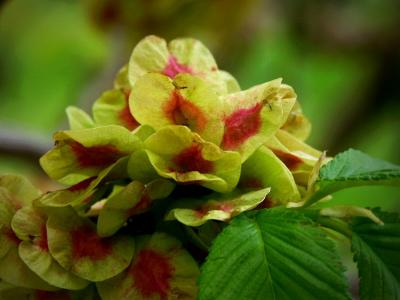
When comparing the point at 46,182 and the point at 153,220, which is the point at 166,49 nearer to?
the point at 153,220

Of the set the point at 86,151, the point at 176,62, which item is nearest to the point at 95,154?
the point at 86,151

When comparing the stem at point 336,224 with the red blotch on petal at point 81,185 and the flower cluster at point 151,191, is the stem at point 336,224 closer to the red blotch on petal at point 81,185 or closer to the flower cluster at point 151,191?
the flower cluster at point 151,191

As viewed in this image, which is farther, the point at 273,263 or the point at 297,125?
the point at 297,125

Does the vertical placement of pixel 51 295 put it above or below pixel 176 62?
below

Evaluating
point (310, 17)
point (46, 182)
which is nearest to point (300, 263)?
point (46, 182)

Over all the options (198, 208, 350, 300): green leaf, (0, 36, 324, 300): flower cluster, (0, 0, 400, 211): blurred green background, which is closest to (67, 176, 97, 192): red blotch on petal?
(0, 36, 324, 300): flower cluster

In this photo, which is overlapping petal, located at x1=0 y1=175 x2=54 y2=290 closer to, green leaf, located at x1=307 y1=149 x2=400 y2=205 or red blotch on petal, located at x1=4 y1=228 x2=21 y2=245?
red blotch on petal, located at x1=4 y1=228 x2=21 y2=245

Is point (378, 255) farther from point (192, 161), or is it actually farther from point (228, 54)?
point (228, 54)
